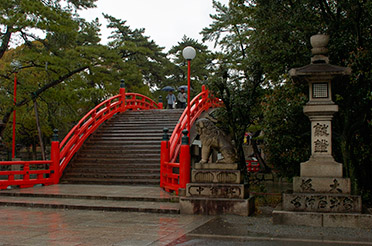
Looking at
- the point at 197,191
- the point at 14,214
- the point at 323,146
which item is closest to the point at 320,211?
the point at 323,146

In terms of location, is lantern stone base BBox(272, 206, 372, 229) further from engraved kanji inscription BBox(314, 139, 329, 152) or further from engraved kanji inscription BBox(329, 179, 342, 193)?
engraved kanji inscription BBox(314, 139, 329, 152)

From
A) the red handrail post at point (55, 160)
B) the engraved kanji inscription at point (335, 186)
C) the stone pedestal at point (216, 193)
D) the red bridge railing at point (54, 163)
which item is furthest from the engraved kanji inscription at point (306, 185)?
the red handrail post at point (55, 160)

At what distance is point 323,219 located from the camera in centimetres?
776

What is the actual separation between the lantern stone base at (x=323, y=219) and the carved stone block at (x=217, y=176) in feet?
4.88

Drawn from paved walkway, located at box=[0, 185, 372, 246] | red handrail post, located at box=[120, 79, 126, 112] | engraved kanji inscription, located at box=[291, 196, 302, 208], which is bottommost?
paved walkway, located at box=[0, 185, 372, 246]

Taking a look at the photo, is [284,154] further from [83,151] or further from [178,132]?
[83,151]

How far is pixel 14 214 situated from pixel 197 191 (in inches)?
166

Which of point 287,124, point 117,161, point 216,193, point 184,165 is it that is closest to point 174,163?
point 184,165

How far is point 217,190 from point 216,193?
8 cm

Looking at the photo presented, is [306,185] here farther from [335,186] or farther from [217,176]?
[217,176]

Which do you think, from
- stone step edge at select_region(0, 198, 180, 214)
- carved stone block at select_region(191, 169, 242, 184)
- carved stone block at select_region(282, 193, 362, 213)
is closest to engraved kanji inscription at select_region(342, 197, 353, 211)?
carved stone block at select_region(282, 193, 362, 213)

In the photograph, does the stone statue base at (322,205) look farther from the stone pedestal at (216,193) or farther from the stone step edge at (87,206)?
the stone step edge at (87,206)

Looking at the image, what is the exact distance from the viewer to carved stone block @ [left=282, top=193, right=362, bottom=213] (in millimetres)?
7770

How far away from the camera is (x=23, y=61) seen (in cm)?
1767
